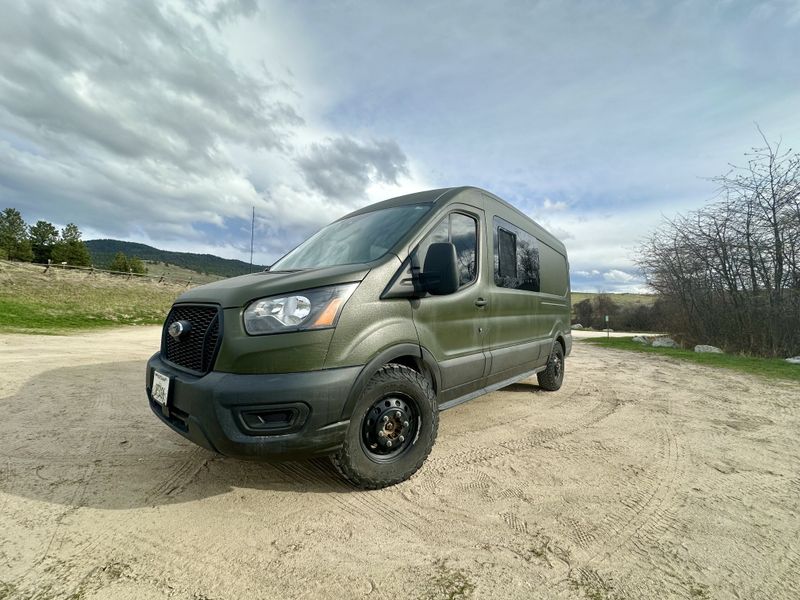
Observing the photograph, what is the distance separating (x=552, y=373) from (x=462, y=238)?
3024mm

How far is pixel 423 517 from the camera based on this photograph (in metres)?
2.09

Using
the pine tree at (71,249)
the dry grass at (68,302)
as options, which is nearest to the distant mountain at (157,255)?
the pine tree at (71,249)

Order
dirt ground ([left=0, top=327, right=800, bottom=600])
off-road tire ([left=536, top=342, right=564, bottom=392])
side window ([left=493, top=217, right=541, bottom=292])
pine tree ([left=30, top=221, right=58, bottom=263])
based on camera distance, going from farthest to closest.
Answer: pine tree ([left=30, top=221, right=58, bottom=263])
off-road tire ([left=536, top=342, right=564, bottom=392])
side window ([left=493, top=217, right=541, bottom=292])
dirt ground ([left=0, top=327, right=800, bottom=600])

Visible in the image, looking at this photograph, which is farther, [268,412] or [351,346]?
[351,346]

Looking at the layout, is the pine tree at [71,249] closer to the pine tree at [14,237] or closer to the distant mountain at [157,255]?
the pine tree at [14,237]

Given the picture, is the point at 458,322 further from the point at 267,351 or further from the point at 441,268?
the point at 267,351

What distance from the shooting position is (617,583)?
63.4 inches

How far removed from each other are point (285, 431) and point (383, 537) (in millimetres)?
748

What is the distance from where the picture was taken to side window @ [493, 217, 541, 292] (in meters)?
3.76

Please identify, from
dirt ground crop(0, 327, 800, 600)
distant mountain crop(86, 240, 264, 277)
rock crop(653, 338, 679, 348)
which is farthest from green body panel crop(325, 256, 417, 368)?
distant mountain crop(86, 240, 264, 277)

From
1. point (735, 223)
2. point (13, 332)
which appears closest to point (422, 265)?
point (13, 332)

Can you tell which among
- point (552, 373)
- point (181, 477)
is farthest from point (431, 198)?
point (552, 373)

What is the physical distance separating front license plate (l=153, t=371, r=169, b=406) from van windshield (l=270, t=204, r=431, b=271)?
3.87 feet

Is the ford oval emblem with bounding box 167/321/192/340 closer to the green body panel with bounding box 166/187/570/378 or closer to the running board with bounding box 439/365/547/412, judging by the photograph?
the green body panel with bounding box 166/187/570/378
